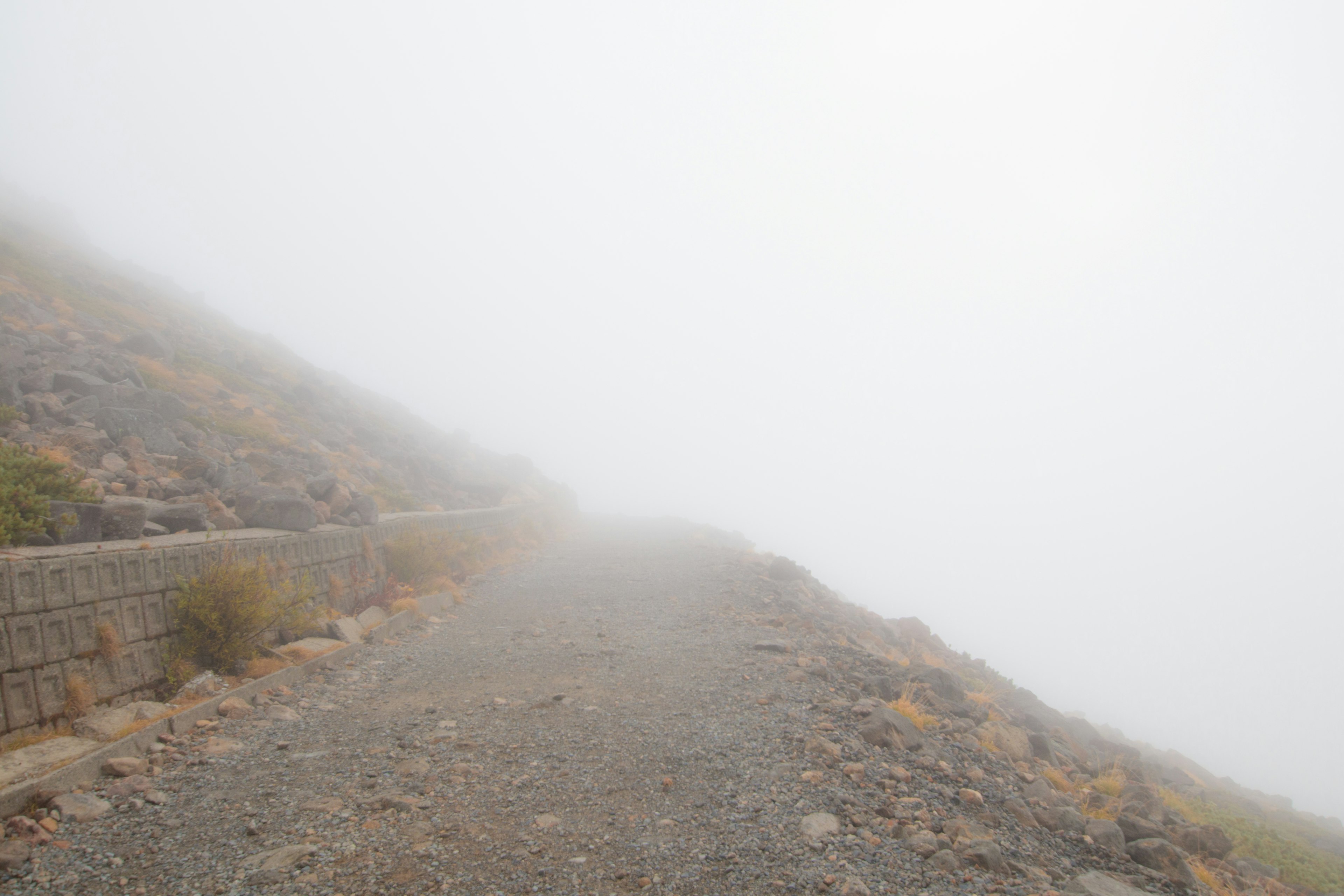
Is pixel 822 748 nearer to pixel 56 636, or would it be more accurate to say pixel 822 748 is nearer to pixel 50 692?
pixel 50 692

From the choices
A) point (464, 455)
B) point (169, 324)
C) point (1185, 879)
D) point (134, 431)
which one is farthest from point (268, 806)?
point (464, 455)

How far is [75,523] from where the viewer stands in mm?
6500

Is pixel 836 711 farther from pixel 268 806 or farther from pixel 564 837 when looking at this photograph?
pixel 268 806

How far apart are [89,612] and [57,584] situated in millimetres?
408

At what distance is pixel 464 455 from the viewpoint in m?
39.5

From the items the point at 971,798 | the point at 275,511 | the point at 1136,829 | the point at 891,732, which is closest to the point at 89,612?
the point at 275,511

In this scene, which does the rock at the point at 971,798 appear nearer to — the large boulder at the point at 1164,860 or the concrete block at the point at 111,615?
the large boulder at the point at 1164,860

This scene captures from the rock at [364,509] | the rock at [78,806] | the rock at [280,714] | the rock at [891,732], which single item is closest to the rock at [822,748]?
the rock at [891,732]

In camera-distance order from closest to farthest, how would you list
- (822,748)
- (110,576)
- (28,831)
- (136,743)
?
(28,831) → (136,743) → (822,748) → (110,576)

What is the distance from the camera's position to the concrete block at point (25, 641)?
5.11 metres

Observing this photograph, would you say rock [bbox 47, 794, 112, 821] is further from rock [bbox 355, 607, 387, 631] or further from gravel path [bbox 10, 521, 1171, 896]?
rock [bbox 355, 607, 387, 631]

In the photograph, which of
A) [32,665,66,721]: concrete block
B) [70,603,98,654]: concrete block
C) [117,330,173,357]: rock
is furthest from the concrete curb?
[117,330,173,357]: rock

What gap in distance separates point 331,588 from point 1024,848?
9.91 m

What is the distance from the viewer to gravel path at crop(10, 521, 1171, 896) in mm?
4090
